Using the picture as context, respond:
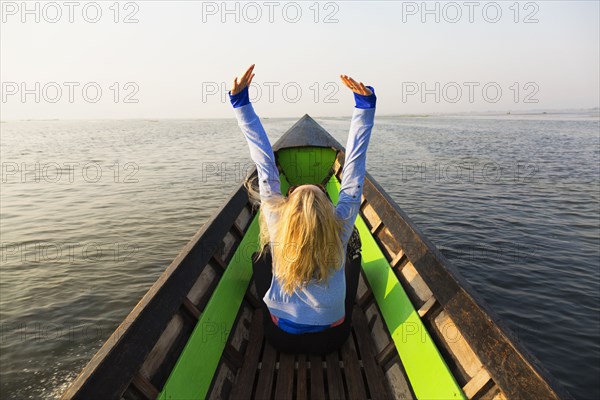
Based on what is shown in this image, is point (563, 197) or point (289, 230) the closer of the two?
point (289, 230)

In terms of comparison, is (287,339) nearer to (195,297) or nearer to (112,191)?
(195,297)

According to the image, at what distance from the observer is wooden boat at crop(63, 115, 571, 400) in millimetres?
1979

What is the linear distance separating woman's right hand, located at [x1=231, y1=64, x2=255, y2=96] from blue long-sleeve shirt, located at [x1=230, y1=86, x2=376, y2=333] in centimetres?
4

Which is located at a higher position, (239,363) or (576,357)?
(239,363)

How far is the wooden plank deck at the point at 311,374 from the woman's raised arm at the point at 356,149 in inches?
53.2

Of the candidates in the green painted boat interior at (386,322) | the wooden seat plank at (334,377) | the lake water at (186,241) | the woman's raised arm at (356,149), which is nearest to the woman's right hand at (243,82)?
the woman's raised arm at (356,149)

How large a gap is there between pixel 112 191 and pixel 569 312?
584 inches

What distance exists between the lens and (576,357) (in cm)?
512

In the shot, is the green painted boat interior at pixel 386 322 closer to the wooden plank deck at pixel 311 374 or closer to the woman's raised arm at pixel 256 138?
the wooden plank deck at pixel 311 374

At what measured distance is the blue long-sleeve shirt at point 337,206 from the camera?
260cm

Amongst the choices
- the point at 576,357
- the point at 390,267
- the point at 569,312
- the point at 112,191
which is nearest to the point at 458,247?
the point at 569,312

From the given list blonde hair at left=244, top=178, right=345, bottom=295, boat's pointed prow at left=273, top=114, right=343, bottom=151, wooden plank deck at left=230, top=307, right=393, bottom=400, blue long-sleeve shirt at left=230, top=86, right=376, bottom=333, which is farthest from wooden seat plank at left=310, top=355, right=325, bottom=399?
boat's pointed prow at left=273, top=114, right=343, bottom=151

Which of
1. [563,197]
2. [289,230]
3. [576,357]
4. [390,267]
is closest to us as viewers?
[289,230]

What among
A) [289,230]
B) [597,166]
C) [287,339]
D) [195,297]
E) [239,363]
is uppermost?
[597,166]
